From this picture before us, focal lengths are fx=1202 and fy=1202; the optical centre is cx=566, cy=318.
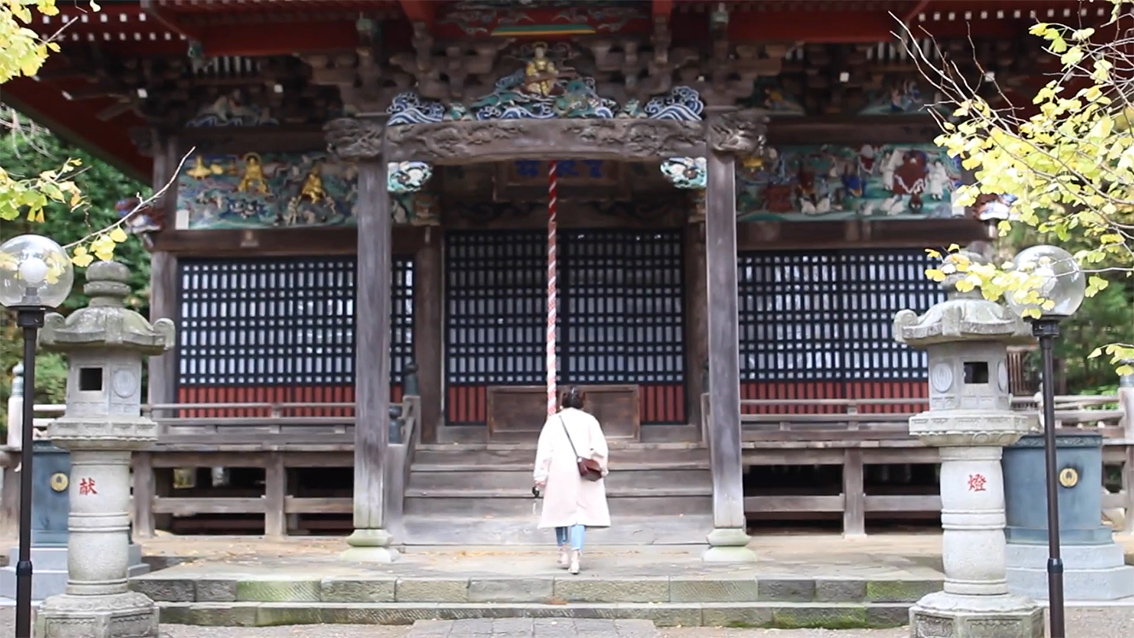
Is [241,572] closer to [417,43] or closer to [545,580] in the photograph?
[545,580]

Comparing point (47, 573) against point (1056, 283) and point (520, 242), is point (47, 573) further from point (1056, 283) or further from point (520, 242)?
point (1056, 283)

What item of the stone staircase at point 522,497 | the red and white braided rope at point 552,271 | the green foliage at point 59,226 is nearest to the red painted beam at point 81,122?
the green foliage at point 59,226

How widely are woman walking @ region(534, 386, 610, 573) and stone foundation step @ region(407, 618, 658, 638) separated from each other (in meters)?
1.05

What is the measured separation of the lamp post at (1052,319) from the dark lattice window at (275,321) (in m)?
8.40

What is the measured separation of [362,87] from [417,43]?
0.75 meters

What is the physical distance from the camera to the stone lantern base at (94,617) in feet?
26.5

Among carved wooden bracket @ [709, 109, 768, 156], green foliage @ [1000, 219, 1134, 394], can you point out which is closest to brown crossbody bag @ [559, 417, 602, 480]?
carved wooden bracket @ [709, 109, 768, 156]

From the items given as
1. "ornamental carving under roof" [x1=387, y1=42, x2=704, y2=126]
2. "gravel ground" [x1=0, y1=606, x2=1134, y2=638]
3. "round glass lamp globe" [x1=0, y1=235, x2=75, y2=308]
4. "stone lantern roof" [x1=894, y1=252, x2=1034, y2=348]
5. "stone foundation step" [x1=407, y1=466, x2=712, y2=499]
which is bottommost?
"gravel ground" [x1=0, y1=606, x2=1134, y2=638]

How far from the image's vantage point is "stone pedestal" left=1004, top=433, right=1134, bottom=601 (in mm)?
9578

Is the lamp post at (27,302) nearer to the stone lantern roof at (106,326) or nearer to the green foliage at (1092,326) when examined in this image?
the stone lantern roof at (106,326)

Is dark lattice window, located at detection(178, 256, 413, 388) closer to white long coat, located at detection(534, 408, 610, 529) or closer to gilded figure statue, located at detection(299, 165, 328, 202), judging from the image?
gilded figure statue, located at detection(299, 165, 328, 202)

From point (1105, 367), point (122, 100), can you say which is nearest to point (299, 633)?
point (122, 100)

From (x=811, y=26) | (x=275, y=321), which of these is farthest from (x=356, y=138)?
(x=811, y=26)

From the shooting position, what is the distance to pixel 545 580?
9734 millimetres
